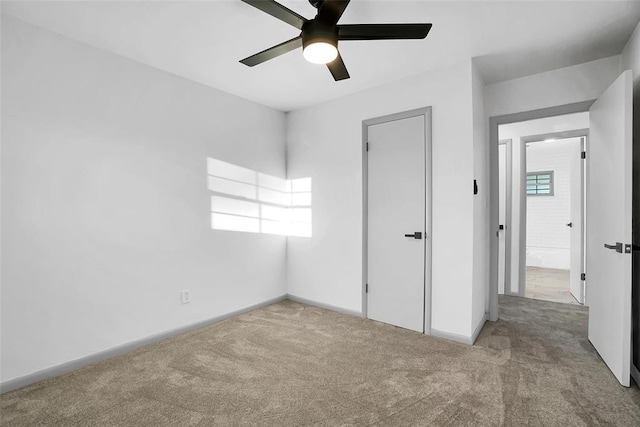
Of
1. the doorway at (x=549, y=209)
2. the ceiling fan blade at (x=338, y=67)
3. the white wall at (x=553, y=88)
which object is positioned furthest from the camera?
the doorway at (x=549, y=209)

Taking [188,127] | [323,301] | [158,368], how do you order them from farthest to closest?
[323,301]
[188,127]
[158,368]

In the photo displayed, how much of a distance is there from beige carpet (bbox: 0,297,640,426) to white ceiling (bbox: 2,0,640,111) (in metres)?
2.43

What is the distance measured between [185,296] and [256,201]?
1286mm

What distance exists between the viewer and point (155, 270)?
278 centimetres

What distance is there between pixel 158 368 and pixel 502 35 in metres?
3.53

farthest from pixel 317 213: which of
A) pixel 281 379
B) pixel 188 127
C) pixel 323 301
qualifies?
pixel 281 379

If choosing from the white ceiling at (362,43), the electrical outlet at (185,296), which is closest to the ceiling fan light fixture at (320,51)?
the white ceiling at (362,43)

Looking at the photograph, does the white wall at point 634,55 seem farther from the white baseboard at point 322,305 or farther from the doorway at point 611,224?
the white baseboard at point 322,305

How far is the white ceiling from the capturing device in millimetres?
1975

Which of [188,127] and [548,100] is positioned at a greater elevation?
[548,100]

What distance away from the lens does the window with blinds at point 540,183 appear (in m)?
6.77

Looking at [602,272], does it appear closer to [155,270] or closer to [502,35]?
[502,35]

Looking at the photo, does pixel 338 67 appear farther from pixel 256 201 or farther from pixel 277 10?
pixel 256 201

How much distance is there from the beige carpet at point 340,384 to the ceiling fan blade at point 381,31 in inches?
83.9
